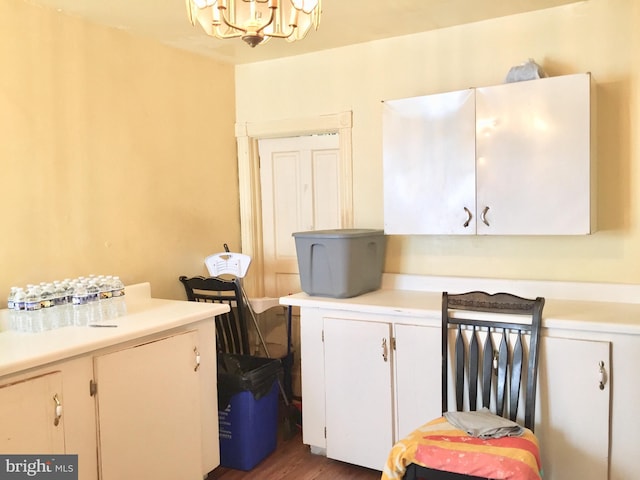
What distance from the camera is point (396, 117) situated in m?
2.90

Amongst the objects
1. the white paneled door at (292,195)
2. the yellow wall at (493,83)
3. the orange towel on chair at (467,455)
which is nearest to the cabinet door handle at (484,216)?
the yellow wall at (493,83)

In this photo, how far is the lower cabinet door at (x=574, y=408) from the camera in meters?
2.26

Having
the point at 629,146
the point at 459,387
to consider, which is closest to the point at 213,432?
the point at 459,387

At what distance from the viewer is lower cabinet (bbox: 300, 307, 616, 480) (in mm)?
2283

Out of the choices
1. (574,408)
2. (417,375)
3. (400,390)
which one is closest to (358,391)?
(400,390)

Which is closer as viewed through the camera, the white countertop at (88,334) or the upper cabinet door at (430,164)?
the white countertop at (88,334)

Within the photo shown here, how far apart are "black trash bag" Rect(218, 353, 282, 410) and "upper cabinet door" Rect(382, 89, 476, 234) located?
1.01 metres

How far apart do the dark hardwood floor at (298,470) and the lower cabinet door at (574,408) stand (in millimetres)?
911

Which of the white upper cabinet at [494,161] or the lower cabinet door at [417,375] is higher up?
the white upper cabinet at [494,161]

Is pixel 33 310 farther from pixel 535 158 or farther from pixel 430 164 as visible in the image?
pixel 535 158

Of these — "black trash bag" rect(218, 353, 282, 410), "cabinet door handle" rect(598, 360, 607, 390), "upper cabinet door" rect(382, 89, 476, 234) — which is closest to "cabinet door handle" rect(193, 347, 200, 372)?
"black trash bag" rect(218, 353, 282, 410)

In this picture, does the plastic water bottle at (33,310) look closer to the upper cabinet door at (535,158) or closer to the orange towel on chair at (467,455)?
the orange towel on chair at (467,455)

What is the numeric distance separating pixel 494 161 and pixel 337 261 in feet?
3.05

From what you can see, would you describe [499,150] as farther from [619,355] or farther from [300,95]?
[300,95]
